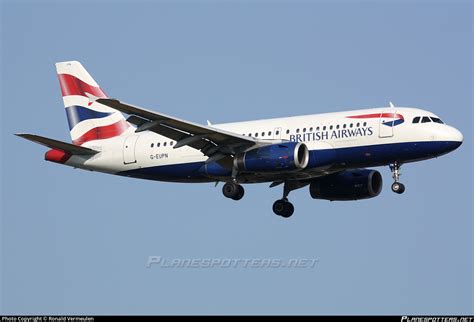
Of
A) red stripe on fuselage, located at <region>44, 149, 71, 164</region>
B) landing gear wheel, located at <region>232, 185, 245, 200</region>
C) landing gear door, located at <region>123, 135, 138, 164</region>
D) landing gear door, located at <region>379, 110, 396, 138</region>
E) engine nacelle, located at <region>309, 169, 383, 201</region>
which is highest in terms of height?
landing gear door, located at <region>379, 110, 396, 138</region>

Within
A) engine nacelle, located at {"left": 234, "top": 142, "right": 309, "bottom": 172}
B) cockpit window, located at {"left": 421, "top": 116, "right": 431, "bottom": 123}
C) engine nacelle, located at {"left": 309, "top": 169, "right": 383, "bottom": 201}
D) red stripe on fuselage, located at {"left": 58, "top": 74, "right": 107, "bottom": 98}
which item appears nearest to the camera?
engine nacelle, located at {"left": 234, "top": 142, "right": 309, "bottom": 172}

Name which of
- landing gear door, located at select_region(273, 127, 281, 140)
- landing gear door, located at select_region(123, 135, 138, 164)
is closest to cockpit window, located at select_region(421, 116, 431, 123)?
landing gear door, located at select_region(273, 127, 281, 140)

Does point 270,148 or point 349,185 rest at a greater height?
point 270,148

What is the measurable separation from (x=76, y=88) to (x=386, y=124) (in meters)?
17.7

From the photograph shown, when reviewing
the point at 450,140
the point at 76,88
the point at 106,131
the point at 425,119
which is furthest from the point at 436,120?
the point at 76,88

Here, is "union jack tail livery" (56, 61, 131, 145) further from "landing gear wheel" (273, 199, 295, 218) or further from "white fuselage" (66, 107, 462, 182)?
"landing gear wheel" (273, 199, 295, 218)

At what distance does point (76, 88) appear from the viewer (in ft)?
192

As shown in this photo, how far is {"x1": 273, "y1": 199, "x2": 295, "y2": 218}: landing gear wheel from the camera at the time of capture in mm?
55094

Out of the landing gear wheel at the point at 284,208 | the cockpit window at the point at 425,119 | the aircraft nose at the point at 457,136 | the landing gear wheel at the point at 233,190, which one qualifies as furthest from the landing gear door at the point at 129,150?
the aircraft nose at the point at 457,136

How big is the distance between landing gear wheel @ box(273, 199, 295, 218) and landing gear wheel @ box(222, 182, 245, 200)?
381cm

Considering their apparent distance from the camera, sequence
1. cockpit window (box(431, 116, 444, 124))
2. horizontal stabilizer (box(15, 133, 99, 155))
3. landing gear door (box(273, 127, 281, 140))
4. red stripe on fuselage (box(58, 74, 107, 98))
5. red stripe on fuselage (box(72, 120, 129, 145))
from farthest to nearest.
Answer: red stripe on fuselage (box(58, 74, 107, 98))
red stripe on fuselage (box(72, 120, 129, 145))
landing gear door (box(273, 127, 281, 140))
horizontal stabilizer (box(15, 133, 99, 155))
cockpit window (box(431, 116, 444, 124))

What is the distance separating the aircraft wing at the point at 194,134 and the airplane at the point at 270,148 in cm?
4

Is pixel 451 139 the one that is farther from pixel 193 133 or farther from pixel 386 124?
pixel 193 133

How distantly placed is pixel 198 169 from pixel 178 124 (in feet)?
13.7
